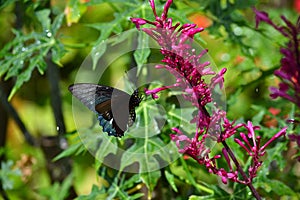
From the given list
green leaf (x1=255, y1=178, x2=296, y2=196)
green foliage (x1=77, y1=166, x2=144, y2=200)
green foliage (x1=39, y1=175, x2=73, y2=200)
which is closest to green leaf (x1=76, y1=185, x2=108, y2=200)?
green foliage (x1=77, y1=166, x2=144, y2=200)

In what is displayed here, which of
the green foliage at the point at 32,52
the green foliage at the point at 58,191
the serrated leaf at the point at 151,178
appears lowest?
the green foliage at the point at 58,191

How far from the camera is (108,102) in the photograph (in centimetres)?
108

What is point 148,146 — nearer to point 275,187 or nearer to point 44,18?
point 275,187

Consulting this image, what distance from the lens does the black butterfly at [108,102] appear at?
1062 millimetres

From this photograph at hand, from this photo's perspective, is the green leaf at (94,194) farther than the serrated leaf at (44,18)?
No

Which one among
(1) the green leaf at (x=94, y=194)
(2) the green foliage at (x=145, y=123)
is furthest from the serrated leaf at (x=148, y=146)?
(1) the green leaf at (x=94, y=194)

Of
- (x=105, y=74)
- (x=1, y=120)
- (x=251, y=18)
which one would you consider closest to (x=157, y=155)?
(x=105, y=74)

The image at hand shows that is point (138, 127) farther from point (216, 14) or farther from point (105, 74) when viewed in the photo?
point (105, 74)

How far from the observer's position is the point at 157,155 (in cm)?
149

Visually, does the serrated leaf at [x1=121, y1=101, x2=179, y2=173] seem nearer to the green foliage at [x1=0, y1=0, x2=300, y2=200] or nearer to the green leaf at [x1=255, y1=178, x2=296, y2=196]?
the green foliage at [x1=0, y1=0, x2=300, y2=200]

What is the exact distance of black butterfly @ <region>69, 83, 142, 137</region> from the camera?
1.06 metres

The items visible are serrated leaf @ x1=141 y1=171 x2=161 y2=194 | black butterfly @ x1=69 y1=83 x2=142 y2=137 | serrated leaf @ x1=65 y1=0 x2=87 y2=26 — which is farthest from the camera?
serrated leaf @ x1=65 y1=0 x2=87 y2=26

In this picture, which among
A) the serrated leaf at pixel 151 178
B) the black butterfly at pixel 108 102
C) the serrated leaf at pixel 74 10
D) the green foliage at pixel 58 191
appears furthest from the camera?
the green foliage at pixel 58 191

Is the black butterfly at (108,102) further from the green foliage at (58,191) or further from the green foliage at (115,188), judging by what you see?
the green foliage at (58,191)
